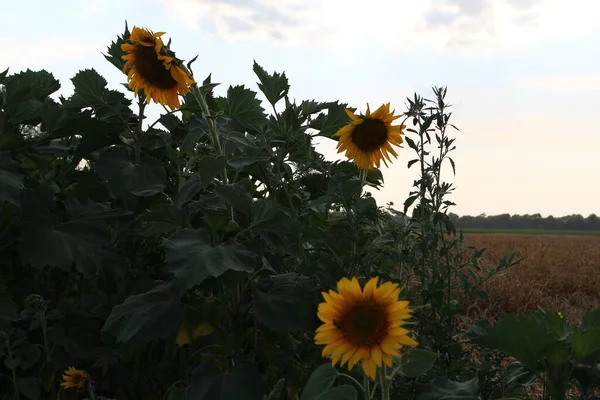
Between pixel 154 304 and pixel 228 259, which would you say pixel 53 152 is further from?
pixel 228 259

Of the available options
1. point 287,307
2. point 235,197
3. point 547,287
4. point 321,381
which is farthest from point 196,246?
point 547,287

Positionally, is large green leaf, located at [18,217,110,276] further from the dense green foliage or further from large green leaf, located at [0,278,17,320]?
large green leaf, located at [0,278,17,320]

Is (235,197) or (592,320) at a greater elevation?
(235,197)

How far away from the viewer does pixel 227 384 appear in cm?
191

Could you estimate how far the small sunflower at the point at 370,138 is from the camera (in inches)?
84.7

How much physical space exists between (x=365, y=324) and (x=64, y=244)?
1.19 m

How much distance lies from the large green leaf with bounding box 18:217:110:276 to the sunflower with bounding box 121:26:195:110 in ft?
1.67

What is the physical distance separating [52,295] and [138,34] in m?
1.21

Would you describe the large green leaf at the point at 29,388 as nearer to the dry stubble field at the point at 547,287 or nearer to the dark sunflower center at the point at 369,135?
the dark sunflower center at the point at 369,135

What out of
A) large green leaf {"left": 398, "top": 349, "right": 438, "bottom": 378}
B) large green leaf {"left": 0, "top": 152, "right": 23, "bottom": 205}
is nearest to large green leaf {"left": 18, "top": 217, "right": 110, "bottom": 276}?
large green leaf {"left": 0, "top": 152, "right": 23, "bottom": 205}

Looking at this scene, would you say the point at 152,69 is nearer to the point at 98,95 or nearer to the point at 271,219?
the point at 98,95

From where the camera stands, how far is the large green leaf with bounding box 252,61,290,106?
229 centimetres

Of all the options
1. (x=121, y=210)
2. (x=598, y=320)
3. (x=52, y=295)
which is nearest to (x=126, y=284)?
(x=121, y=210)

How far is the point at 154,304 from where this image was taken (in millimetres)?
1924
